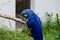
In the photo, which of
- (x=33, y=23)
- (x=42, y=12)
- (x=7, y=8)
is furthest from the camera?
(x=42, y=12)

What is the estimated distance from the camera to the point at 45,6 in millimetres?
7645

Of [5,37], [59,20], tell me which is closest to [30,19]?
[5,37]

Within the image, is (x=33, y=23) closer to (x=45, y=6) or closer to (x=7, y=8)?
(x=7, y=8)

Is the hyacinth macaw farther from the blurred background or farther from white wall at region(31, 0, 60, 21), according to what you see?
white wall at region(31, 0, 60, 21)

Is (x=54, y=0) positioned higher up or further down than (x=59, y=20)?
higher up

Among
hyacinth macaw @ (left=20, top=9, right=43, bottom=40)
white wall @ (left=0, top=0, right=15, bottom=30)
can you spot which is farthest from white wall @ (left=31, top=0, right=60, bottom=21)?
hyacinth macaw @ (left=20, top=9, right=43, bottom=40)

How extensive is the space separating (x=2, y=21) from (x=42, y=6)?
4.90 feet

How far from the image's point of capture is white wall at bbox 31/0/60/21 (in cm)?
741

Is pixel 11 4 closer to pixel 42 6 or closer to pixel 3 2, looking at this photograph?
pixel 3 2

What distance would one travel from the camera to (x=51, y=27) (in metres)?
6.89

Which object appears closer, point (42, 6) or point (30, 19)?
point (30, 19)

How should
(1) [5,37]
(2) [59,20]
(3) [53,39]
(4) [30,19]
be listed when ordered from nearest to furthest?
(4) [30,19], (1) [5,37], (3) [53,39], (2) [59,20]

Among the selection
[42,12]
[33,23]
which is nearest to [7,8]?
[42,12]

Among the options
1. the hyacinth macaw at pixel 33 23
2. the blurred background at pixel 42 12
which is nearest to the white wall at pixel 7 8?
the blurred background at pixel 42 12
